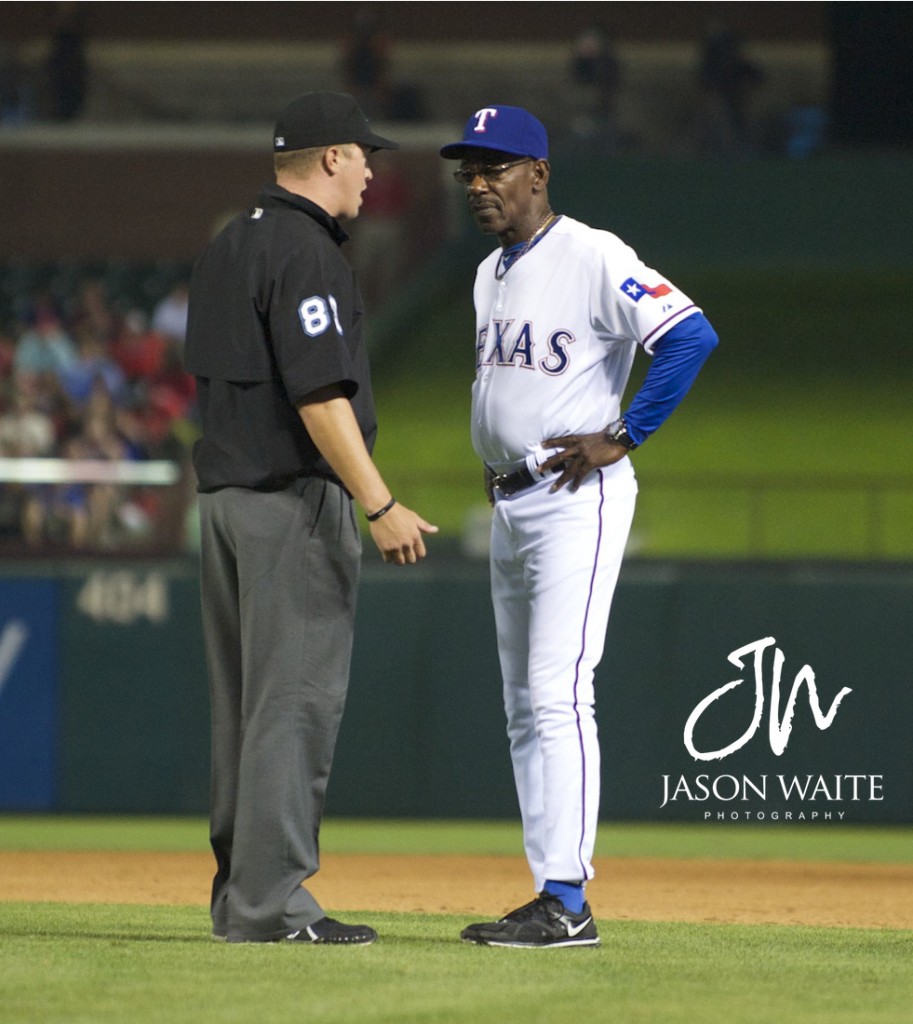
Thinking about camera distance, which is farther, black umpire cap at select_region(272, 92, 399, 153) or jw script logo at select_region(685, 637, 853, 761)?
jw script logo at select_region(685, 637, 853, 761)

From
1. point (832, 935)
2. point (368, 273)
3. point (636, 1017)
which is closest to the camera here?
point (636, 1017)

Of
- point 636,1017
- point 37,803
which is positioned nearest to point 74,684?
point 37,803

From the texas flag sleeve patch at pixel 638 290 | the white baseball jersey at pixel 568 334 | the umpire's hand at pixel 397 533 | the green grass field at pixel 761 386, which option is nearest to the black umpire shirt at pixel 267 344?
the umpire's hand at pixel 397 533

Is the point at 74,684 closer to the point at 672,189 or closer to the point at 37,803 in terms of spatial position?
the point at 37,803

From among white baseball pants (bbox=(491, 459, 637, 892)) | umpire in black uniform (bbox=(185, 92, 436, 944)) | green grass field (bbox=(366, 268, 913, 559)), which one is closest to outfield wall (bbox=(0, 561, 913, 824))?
white baseball pants (bbox=(491, 459, 637, 892))

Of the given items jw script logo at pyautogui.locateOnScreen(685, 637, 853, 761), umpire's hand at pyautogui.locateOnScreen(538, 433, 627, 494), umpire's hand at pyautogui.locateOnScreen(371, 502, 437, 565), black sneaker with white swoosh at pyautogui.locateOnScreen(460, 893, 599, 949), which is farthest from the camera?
jw script logo at pyautogui.locateOnScreen(685, 637, 853, 761)

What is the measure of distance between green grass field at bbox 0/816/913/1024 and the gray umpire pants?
0.60ft

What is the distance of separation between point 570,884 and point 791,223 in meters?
12.8

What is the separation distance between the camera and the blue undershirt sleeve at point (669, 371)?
14.5ft

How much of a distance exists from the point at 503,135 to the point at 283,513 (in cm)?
108

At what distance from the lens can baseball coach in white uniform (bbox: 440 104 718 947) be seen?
4.33m

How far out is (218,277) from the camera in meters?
4.24

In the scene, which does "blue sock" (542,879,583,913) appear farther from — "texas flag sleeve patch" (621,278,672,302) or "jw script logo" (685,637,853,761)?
"jw script logo" (685,637,853,761)

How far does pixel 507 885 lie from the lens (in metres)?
7.05
